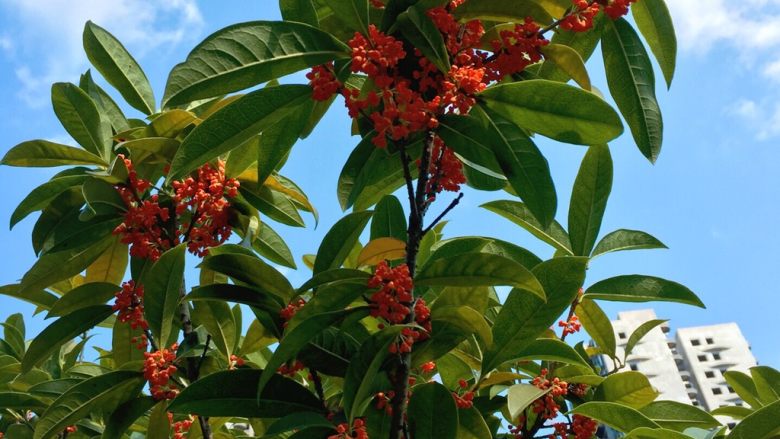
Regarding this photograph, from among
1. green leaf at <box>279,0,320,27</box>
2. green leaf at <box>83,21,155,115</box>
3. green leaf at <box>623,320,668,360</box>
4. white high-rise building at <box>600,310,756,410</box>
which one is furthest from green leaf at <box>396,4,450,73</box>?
white high-rise building at <box>600,310,756,410</box>

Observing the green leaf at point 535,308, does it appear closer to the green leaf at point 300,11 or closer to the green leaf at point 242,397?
the green leaf at point 242,397

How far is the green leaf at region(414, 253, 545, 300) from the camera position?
1.90 meters

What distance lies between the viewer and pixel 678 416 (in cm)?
266

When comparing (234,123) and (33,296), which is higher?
(33,296)

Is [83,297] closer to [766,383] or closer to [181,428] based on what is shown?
[181,428]

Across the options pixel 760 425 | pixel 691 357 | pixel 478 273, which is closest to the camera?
pixel 478 273

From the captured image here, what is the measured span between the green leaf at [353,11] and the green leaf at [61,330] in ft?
5.06

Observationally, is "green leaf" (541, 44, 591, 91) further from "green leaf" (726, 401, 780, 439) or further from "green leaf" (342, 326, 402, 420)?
"green leaf" (726, 401, 780, 439)

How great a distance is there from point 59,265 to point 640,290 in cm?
231

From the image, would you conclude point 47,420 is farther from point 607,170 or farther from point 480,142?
point 607,170

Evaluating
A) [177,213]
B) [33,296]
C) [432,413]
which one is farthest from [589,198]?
[33,296]

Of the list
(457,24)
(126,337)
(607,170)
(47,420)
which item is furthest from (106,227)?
(607,170)

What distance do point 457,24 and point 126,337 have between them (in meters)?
1.98

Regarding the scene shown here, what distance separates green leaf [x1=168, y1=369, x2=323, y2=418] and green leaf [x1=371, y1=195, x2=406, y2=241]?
2.25 ft
